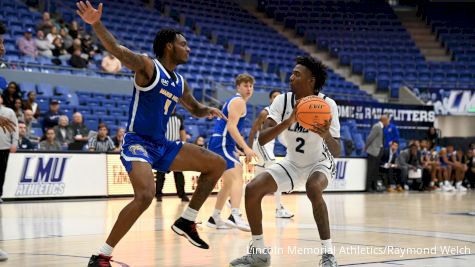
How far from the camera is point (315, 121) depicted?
667cm

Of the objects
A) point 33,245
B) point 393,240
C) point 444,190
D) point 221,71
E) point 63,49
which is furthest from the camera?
point 221,71

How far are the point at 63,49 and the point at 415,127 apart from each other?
1137 centimetres

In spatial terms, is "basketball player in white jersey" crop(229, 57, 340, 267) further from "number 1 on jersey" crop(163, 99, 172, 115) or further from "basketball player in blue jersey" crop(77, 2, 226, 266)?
"number 1 on jersey" crop(163, 99, 172, 115)

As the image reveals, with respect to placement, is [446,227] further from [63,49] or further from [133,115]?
[63,49]

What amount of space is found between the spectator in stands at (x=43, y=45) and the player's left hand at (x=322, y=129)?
15.2 meters

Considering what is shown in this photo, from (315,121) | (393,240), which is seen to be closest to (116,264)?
(315,121)

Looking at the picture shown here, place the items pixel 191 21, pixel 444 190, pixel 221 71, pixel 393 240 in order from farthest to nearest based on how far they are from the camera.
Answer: pixel 191 21 → pixel 221 71 → pixel 444 190 → pixel 393 240

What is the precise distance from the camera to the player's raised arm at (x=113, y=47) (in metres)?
6.21

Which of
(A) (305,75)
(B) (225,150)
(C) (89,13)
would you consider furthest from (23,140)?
(C) (89,13)

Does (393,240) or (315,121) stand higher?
(315,121)

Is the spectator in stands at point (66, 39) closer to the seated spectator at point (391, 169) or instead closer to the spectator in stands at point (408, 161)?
the seated spectator at point (391, 169)

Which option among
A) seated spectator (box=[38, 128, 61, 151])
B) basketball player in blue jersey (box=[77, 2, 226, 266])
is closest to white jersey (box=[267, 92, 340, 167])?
basketball player in blue jersey (box=[77, 2, 226, 266])

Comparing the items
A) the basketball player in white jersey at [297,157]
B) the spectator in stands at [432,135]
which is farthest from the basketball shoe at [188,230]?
the spectator in stands at [432,135]

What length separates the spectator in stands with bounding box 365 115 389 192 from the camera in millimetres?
21266
